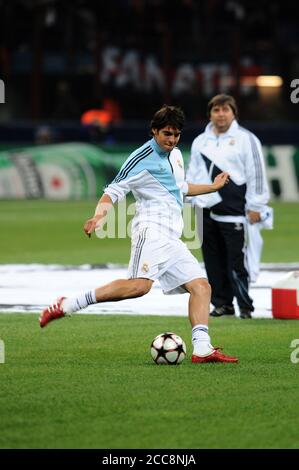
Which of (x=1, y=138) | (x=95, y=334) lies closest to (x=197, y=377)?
(x=95, y=334)

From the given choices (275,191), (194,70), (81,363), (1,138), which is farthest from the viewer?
(194,70)

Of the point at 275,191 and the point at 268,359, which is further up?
the point at 275,191

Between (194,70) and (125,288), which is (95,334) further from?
(194,70)

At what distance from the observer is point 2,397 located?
9516mm

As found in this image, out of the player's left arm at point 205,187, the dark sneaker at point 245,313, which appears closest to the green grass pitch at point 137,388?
the dark sneaker at point 245,313

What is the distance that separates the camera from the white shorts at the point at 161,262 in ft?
36.4

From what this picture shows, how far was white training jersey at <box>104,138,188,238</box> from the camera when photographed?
11.2m

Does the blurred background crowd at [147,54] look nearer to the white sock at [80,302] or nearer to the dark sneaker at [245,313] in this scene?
the dark sneaker at [245,313]

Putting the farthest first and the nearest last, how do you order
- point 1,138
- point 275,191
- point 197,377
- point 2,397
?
1. point 1,138
2. point 275,191
3. point 197,377
4. point 2,397

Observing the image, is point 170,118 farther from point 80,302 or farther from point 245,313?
point 245,313

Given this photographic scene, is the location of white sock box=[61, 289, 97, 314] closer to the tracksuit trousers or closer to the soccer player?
the soccer player

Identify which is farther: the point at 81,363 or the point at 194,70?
the point at 194,70

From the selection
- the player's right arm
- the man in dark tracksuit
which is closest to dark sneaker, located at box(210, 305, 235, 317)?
the man in dark tracksuit

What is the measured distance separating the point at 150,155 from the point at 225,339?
7.42ft
